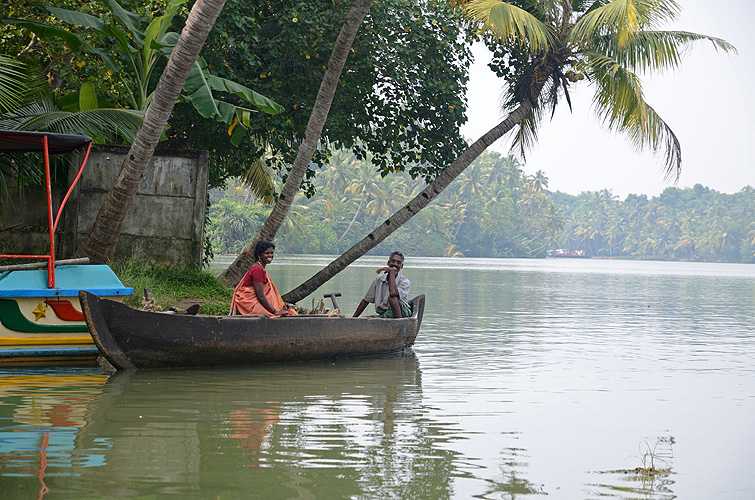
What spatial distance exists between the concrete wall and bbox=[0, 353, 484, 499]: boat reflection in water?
3960 millimetres

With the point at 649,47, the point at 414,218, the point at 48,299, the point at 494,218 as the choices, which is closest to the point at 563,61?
the point at 649,47

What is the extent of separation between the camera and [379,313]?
12.0m


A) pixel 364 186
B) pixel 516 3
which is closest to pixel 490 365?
pixel 516 3

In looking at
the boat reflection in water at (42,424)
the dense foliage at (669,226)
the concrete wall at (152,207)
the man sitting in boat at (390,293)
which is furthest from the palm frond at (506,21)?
the dense foliage at (669,226)

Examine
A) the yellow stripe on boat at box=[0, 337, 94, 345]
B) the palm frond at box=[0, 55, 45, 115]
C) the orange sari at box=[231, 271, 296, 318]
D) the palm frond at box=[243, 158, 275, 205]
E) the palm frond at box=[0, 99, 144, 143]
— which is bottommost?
the yellow stripe on boat at box=[0, 337, 94, 345]

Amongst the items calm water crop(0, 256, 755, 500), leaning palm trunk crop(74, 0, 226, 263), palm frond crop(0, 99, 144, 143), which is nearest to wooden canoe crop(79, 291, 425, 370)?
calm water crop(0, 256, 755, 500)

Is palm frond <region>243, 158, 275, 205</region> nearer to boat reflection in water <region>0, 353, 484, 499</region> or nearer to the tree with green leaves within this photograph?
the tree with green leaves

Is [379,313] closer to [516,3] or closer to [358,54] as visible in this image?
[358,54]

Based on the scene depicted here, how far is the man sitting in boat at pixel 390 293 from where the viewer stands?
11.5 metres

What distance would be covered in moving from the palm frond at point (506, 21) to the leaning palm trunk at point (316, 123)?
9.11 ft

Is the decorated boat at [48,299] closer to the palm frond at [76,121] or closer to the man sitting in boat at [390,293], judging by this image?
the palm frond at [76,121]

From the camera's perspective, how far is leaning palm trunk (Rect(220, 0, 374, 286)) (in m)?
12.2

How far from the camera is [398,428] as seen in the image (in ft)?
23.0

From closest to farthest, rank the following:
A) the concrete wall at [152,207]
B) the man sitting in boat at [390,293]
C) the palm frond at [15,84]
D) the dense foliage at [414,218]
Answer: the palm frond at [15,84], the man sitting in boat at [390,293], the concrete wall at [152,207], the dense foliage at [414,218]
